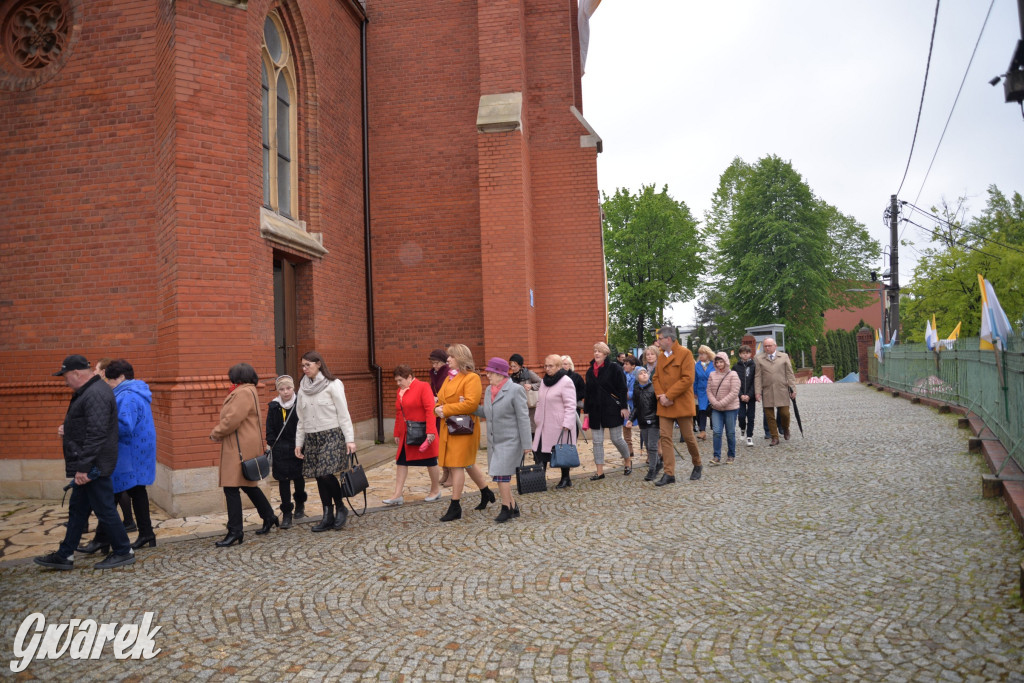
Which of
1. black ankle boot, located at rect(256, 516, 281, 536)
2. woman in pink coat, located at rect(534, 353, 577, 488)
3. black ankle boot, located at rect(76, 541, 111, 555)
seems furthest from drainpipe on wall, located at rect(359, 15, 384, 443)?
black ankle boot, located at rect(76, 541, 111, 555)

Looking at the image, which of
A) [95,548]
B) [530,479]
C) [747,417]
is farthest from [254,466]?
[747,417]

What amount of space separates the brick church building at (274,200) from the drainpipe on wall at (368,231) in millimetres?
39

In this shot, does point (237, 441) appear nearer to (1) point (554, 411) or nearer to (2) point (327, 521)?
(2) point (327, 521)

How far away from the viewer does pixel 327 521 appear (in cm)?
629

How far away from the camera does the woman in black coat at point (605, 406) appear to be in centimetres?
839

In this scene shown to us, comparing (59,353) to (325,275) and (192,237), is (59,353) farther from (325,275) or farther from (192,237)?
(325,275)

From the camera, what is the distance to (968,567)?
427cm

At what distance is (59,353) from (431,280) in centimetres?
623

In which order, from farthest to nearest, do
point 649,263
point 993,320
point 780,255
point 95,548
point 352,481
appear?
1. point 780,255
2. point 649,263
3. point 993,320
4. point 352,481
5. point 95,548

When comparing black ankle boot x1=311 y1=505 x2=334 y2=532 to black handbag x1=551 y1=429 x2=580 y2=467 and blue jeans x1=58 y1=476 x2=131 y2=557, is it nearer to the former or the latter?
blue jeans x1=58 y1=476 x2=131 y2=557

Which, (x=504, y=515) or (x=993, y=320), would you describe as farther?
(x=993, y=320)

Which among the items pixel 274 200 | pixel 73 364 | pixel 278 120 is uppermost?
pixel 278 120

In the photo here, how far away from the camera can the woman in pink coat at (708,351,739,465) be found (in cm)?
907

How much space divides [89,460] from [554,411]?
4672 mm
